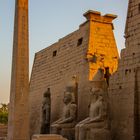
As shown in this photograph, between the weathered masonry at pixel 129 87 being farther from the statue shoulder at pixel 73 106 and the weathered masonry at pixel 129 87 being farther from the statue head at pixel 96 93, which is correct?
the statue shoulder at pixel 73 106

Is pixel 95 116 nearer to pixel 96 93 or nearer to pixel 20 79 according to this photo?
pixel 96 93

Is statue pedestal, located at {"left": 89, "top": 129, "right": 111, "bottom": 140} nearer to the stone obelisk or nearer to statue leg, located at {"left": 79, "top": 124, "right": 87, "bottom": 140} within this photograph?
statue leg, located at {"left": 79, "top": 124, "right": 87, "bottom": 140}

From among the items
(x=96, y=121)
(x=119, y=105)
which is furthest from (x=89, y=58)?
(x=96, y=121)

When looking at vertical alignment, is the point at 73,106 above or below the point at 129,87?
below

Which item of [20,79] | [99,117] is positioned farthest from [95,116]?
[20,79]

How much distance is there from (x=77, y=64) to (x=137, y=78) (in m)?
4.27

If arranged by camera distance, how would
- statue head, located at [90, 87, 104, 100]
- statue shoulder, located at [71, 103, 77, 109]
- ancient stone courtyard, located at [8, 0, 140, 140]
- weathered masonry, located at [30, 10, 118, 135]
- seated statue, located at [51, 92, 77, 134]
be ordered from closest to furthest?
ancient stone courtyard, located at [8, 0, 140, 140] < statue head, located at [90, 87, 104, 100] < seated statue, located at [51, 92, 77, 134] < statue shoulder, located at [71, 103, 77, 109] < weathered masonry, located at [30, 10, 118, 135]

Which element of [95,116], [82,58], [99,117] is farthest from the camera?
[82,58]

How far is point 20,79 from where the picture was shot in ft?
32.0

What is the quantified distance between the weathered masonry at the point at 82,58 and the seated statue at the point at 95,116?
2594 millimetres

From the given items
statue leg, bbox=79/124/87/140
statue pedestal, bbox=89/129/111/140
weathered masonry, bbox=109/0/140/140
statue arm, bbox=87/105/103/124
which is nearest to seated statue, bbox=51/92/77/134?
weathered masonry, bbox=109/0/140/140

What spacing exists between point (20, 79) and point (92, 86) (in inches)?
74.9

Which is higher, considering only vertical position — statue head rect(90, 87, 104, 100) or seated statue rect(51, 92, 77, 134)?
statue head rect(90, 87, 104, 100)

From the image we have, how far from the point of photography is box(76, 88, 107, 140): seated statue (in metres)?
9.52
